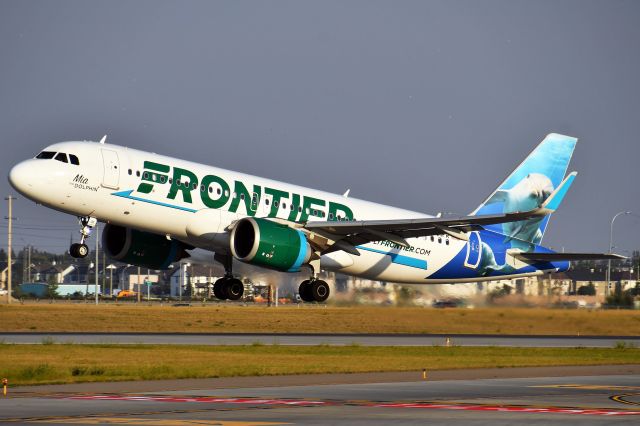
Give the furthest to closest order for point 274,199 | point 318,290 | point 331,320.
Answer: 1. point 331,320
2. point 318,290
3. point 274,199

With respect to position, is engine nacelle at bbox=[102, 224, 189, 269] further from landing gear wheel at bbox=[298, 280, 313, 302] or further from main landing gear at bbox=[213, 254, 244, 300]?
landing gear wheel at bbox=[298, 280, 313, 302]

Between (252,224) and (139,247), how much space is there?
740 cm

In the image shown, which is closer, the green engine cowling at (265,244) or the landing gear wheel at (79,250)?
the landing gear wheel at (79,250)

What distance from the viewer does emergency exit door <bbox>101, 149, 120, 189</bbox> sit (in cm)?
4375

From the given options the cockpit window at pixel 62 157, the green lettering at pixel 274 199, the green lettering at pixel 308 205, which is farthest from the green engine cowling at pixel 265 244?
the cockpit window at pixel 62 157

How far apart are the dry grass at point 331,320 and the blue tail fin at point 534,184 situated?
661 centimetres

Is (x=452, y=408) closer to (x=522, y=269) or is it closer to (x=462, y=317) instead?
(x=522, y=269)

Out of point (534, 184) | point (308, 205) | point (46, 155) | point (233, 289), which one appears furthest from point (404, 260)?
point (46, 155)

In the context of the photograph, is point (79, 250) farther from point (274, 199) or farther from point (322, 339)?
A: point (322, 339)

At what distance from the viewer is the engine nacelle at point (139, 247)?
50.8 metres

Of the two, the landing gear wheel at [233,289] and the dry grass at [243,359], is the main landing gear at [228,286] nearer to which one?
the landing gear wheel at [233,289]

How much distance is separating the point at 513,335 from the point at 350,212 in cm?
2899

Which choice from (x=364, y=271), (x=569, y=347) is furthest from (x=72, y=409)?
(x=569, y=347)

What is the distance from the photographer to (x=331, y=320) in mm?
87062
